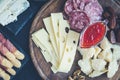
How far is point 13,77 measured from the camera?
5.19 feet

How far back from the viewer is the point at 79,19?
158 cm

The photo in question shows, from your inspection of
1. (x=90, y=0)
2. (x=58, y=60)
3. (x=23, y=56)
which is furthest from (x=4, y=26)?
(x=90, y=0)

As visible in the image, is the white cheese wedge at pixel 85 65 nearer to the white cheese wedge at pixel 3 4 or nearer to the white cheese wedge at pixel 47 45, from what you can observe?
the white cheese wedge at pixel 47 45

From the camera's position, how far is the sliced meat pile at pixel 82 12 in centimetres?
158

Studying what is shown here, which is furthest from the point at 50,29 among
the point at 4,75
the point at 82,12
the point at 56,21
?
the point at 4,75

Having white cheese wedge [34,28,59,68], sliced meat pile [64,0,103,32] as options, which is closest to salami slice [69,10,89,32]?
sliced meat pile [64,0,103,32]

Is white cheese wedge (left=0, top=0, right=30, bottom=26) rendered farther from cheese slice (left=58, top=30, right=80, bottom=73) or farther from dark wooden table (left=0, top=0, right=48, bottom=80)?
cheese slice (left=58, top=30, right=80, bottom=73)

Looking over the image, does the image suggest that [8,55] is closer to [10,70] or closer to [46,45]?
[10,70]

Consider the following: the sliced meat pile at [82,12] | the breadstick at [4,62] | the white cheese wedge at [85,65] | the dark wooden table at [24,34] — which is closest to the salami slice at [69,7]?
the sliced meat pile at [82,12]

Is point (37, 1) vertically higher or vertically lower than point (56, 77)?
higher

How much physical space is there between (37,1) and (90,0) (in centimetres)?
24

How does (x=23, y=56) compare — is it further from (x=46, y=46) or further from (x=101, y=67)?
(x=101, y=67)

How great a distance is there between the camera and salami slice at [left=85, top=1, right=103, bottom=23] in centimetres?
161

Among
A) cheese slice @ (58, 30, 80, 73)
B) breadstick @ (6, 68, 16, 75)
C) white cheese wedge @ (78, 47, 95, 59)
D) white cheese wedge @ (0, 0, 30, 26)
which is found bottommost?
white cheese wedge @ (78, 47, 95, 59)
